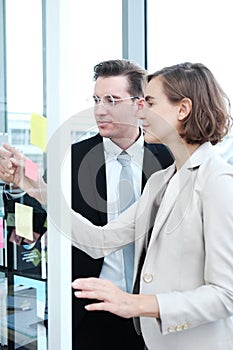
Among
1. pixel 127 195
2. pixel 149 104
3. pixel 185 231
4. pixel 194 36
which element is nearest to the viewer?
pixel 185 231

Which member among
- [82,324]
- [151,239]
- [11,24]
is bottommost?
[82,324]

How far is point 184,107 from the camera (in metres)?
1.07

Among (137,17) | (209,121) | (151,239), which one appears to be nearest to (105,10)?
(137,17)

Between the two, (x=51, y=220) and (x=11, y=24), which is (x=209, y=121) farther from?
(x=11, y=24)

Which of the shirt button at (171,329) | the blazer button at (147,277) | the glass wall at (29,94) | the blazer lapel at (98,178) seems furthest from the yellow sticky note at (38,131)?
the shirt button at (171,329)

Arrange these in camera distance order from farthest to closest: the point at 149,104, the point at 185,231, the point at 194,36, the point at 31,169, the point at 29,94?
the point at 194,36
the point at 29,94
the point at 31,169
the point at 149,104
the point at 185,231

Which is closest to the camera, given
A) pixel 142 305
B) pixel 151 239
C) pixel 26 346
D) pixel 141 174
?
pixel 142 305

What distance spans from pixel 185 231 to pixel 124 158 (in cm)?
45

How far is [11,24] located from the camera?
65.2 inches

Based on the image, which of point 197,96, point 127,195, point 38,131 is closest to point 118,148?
point 127,195

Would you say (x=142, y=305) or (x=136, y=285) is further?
(x=136, y=285)

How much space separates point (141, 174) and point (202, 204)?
37 cm

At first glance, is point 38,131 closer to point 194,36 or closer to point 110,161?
point 110,161

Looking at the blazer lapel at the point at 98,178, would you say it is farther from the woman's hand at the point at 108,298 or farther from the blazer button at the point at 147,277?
the woman's hand at the point at 108,298
